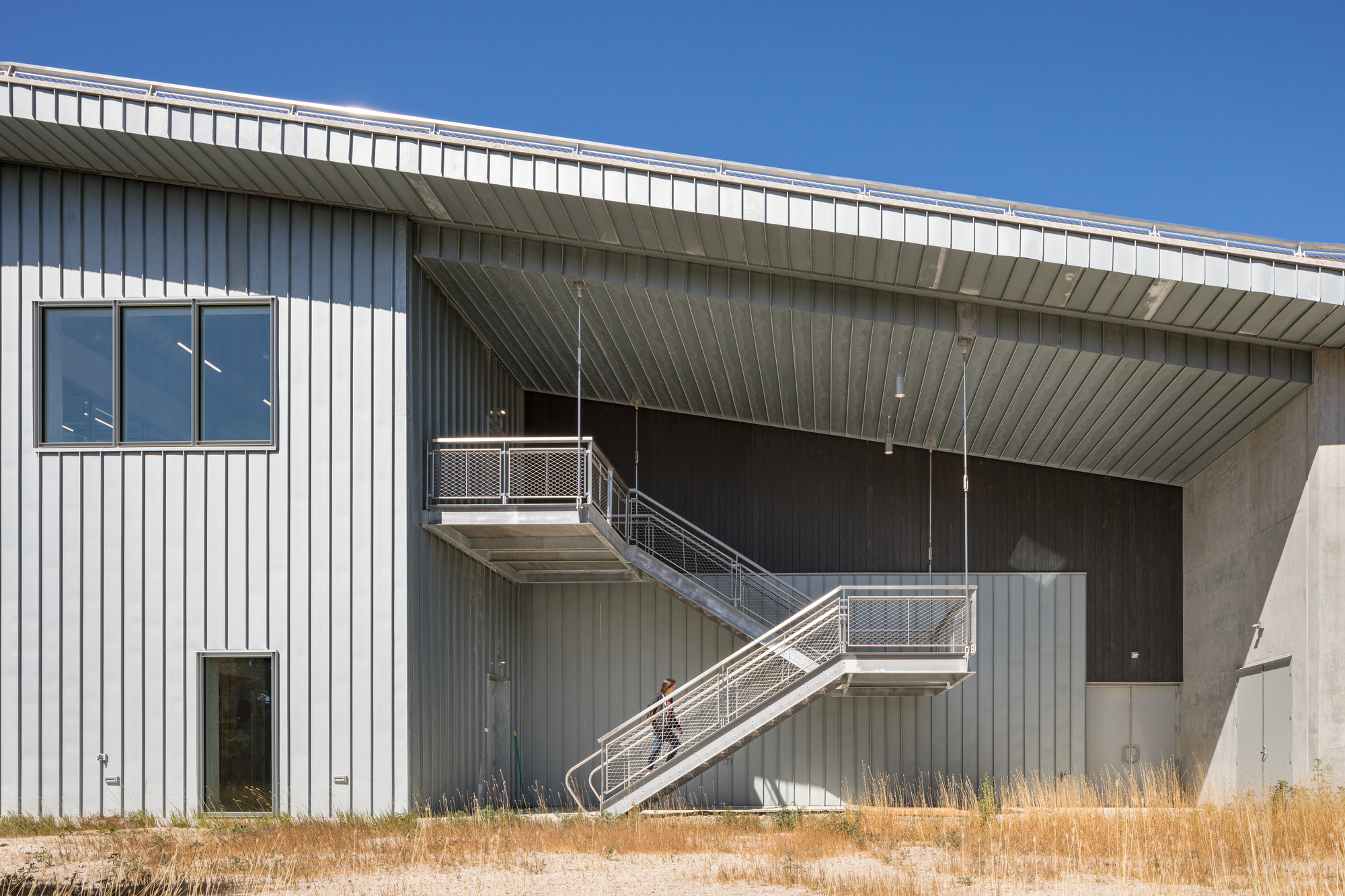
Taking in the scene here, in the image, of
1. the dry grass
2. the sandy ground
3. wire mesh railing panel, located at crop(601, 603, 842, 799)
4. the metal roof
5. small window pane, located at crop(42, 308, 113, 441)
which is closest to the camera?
the sandy ground

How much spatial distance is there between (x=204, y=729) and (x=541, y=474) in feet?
19.4

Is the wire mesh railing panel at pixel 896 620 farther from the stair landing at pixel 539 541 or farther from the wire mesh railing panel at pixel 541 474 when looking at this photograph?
the wire mesh railing panel at pixel 541 474

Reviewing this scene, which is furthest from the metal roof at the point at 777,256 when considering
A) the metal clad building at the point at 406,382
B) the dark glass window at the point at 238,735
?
the dark glass window at the point at 238,735

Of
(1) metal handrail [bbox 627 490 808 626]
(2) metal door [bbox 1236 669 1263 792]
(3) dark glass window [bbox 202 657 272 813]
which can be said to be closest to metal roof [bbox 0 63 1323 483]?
(1) metal handrail [bbox 627 490 808 626]

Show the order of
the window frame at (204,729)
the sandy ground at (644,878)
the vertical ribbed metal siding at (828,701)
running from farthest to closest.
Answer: the vertical ribbed metal siding at (828,701) < the window frame at (204,729) < the sandy ground at (644,878)

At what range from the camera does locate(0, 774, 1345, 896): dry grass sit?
11383 mm

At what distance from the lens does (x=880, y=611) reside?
21172mm

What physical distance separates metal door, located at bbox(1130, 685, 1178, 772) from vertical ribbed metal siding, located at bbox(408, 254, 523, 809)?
11955 mm

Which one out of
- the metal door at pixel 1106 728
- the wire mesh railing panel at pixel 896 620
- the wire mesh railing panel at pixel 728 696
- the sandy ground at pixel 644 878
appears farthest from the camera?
the metal door at pixel 1106 728

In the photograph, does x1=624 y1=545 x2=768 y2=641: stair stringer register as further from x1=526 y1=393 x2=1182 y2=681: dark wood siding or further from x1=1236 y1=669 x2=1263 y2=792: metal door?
Answer: x1=1236 y1=669 x2=1263 y2=792: metal door

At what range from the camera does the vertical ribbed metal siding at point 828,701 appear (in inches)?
850

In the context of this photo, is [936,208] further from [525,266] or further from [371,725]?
[371,725]

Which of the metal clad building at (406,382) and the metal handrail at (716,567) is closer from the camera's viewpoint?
the metal clad building at (406,382)

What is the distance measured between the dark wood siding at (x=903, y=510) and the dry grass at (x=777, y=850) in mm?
6383
